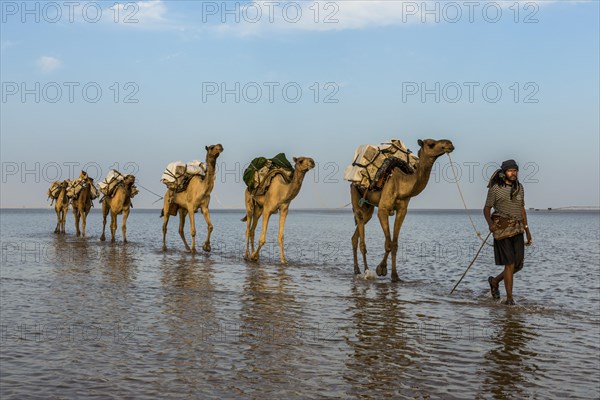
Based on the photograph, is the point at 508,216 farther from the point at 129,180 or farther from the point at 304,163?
the point at 129,180

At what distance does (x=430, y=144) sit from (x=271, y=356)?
250 inches

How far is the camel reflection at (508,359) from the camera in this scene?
245 inches

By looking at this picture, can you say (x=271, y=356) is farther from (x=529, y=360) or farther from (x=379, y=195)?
(x=379, y=195)

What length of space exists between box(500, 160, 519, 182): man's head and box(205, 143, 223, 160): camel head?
30.1ft

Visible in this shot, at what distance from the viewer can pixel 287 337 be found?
8172 mm

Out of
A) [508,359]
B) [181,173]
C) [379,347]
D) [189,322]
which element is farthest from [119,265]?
[508,359]

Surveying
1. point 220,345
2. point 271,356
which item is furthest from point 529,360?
point 220,345

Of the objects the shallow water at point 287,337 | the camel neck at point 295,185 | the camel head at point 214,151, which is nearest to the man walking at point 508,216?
the shallow water at point 287,337

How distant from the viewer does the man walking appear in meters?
10.7

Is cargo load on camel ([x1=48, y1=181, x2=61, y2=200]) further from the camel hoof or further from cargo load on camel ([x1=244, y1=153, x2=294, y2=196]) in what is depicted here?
the camel hoof

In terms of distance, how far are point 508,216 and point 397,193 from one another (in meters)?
3.16

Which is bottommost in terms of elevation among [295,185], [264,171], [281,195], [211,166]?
[281,195]

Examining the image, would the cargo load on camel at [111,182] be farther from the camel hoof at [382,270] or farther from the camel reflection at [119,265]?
the camel hoof at [382,270]

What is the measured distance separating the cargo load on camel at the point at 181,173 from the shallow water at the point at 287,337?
19.3 ft
